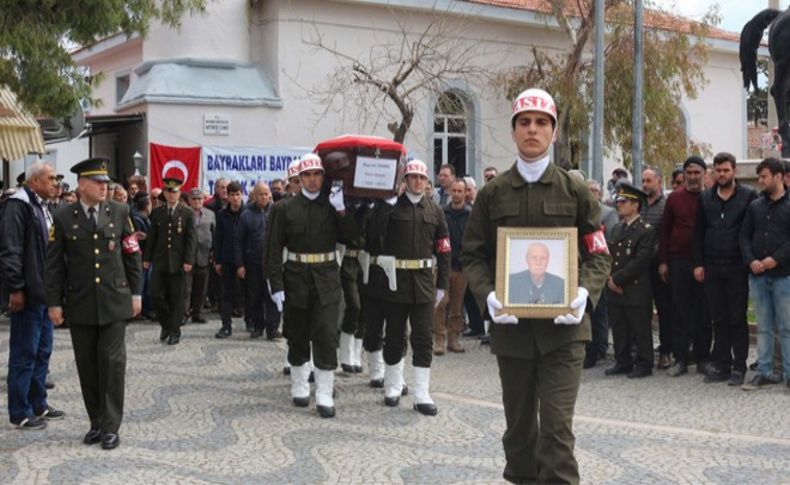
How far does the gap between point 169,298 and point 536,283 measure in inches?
349

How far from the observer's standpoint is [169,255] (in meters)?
13.2

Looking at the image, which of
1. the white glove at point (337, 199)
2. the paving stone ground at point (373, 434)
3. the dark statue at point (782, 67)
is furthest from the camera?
the dark statue at point (782, 67)

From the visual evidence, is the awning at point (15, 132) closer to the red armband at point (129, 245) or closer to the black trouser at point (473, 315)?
the black trouser at point (473, 315)

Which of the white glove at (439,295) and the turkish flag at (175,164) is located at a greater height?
the turkish flag at (175,164)

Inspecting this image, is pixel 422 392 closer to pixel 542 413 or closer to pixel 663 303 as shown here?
pixel 663 303

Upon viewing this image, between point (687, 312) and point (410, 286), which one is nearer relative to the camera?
point (410, 286)

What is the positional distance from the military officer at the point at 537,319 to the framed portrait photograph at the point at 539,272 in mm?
60

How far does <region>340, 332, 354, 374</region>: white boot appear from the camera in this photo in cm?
1068

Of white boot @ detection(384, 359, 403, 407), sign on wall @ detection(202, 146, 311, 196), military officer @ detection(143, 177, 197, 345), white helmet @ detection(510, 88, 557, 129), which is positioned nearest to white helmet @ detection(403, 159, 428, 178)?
white boot @ detection(384, 359, 403, 407)

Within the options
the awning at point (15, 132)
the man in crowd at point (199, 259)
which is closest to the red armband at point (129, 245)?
the man in crowd at point (199, 259)

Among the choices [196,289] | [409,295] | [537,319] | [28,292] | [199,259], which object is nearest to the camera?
[537,319]

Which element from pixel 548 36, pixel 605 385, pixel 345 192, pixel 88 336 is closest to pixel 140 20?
pixel 345 192

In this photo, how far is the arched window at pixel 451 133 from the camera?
24.3m

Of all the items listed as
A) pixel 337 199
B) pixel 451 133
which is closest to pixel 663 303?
pixel 337 199
